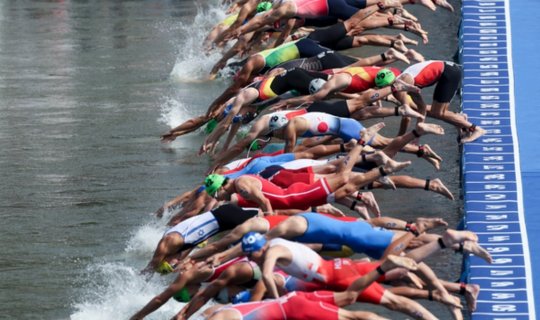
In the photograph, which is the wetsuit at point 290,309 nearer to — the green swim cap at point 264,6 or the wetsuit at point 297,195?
the wetsuit at point 297,195

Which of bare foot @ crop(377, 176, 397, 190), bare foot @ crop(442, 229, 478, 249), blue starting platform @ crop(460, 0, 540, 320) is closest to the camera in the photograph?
bare foot @ crop(442, 229, 478, 249)

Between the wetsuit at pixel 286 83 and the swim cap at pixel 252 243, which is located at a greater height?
the swim cap at pixel 252 243

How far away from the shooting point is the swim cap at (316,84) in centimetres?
1517

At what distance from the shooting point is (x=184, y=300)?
11.6 metres

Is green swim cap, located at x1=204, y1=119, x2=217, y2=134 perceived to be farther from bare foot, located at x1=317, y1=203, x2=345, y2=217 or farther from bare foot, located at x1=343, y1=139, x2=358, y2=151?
bare foot, located at x1=317, y1=203, x2=345, y2=217

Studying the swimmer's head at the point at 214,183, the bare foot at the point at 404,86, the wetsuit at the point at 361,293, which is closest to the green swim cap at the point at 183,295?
the wetsuit at the point at 361,293

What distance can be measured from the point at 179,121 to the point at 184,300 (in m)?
7.61

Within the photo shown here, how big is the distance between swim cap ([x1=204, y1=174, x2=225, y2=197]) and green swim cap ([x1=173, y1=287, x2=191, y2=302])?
5.01 feet

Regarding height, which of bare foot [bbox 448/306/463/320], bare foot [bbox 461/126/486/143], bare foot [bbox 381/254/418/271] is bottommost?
bare foot [bbox 461/126/486/143]

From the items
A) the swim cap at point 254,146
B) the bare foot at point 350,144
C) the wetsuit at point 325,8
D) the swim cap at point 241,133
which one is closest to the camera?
the bare foot at point 350,144

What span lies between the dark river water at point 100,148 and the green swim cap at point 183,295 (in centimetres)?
85

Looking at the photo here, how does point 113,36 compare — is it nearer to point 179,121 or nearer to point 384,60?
point 179,121

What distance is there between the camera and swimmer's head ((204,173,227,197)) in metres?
12.7

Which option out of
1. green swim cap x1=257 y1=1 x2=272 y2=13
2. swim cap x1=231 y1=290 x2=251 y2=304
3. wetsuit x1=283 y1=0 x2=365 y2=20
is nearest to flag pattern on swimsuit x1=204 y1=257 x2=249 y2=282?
swim cap x1=231 y1=290 x2=251 y2=304
